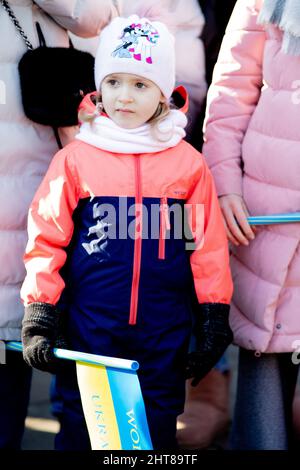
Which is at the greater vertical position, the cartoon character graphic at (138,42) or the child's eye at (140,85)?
the cartoon character graphic at (138,42)

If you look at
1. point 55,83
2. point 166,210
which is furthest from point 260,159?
point 55,83

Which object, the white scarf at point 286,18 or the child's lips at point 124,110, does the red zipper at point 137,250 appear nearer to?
the child's lips at point 124,110

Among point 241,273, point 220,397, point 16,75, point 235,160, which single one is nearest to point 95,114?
point 16,75

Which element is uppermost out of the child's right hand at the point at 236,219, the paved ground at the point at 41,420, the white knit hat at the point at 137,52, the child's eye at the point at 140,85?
the white knit hat at the point at 137,52

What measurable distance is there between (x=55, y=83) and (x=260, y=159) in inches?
25.2

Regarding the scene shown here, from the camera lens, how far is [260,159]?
8.93 ft

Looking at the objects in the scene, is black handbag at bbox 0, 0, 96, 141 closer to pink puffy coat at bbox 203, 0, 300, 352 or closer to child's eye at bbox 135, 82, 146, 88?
child's eye at bbox 135, 82, 146, 88

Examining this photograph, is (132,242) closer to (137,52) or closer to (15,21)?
(137,52)

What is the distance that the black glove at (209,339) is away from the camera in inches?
101

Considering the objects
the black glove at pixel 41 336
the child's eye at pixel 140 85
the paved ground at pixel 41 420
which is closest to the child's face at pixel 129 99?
the child's eye at pixel 140 85

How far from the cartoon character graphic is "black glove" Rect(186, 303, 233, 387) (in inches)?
28.5

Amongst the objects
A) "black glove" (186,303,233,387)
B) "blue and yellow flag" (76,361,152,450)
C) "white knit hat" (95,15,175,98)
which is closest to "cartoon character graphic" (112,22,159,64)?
"white knit hat" (95,15,175,98)

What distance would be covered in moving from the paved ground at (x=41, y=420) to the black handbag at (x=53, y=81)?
1.44m
